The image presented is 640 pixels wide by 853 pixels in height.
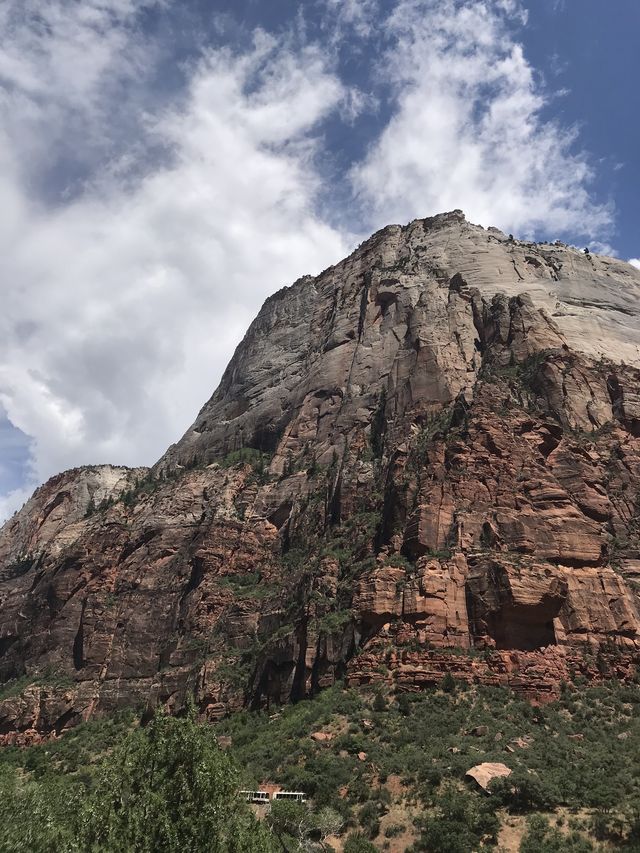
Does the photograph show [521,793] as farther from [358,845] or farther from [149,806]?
[149,806]

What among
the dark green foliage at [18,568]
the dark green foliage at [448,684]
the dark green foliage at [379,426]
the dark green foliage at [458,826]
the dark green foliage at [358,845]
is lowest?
the dark green foliage at [358,845]

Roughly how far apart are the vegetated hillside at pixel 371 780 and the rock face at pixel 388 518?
327cm

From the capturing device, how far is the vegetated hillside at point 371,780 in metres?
21.2

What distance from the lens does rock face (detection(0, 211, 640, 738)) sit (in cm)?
5241

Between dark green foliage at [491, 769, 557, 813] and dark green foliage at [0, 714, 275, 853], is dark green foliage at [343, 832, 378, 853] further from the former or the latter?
dark green foliage at [0, 714, 275, 853]

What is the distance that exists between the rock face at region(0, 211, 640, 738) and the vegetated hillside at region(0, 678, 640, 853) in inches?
129

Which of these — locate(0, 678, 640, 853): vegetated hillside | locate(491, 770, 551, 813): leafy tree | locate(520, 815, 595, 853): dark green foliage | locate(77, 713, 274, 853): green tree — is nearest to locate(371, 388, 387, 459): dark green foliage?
locate(0, 678, 640, 853): vegetated hillside

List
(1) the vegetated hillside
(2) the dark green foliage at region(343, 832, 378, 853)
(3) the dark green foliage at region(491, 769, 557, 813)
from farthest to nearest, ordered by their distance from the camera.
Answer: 1. (3) the dark green foliage at region(491, 769, 557, 813)
2. (2) the dark green foliage at region(343, 832, 378, 853)
3. (1) the vegetated hillside

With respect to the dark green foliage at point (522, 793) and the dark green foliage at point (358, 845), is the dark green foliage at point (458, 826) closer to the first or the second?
the dark green foliage at point (522, 793)

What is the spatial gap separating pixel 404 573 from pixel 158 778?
36.0 m

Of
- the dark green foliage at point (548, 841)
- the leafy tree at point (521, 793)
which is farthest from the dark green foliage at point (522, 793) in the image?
the dark green foliage at point (548, 841)

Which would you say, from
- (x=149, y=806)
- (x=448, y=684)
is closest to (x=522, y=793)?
(x=448, y=684)

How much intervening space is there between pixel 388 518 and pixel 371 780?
2773cm

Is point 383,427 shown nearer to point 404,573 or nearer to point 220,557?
point 220,557
